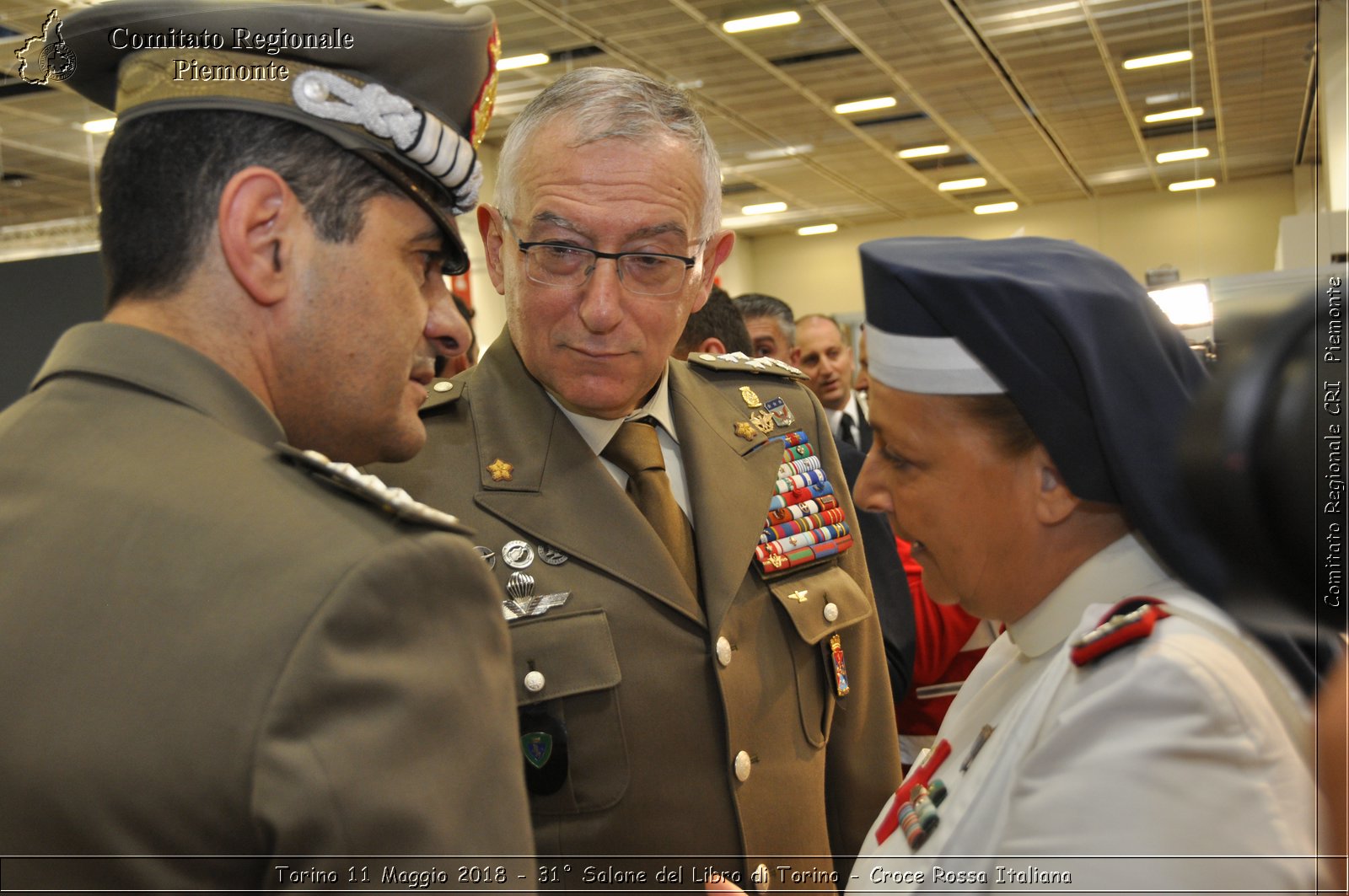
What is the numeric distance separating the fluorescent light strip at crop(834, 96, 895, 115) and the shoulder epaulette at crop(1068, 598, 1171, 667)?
11.0 meters

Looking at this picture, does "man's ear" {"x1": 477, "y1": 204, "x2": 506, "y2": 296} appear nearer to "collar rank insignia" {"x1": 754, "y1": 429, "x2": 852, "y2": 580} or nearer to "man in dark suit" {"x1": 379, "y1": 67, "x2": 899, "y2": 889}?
"man in dark suit" {"x1": 379, "y1": 67, "x2": 899, "y2": 889}

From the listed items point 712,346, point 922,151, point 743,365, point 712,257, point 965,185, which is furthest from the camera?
point 965,185

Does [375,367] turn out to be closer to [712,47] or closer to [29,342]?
[29,342]

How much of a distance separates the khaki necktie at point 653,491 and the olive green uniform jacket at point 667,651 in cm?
3

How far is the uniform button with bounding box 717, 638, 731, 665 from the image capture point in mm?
1770

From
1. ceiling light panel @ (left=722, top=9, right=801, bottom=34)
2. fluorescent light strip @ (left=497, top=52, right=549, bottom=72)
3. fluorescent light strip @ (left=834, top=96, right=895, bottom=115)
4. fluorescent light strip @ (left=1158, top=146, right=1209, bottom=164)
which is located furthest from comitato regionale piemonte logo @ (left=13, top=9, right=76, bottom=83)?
fluorescent light strip @ (left=1158, top=146, right=1209, bottom=164)

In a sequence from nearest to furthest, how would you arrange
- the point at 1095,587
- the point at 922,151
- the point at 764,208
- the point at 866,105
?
the point at 1095,587
the point at 866,105
the point at 922,151
the point at 764,208

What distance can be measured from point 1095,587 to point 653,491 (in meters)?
0.78

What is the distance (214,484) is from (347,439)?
0.82ft

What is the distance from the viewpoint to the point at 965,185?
1625 centimetres

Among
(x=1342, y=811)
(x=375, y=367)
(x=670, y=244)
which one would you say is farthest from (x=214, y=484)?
(x=670, y=244)

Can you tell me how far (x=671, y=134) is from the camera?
192 cm

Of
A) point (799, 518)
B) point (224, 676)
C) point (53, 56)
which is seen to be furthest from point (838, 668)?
point (53, 56)

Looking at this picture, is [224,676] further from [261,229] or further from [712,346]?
[712,346]
